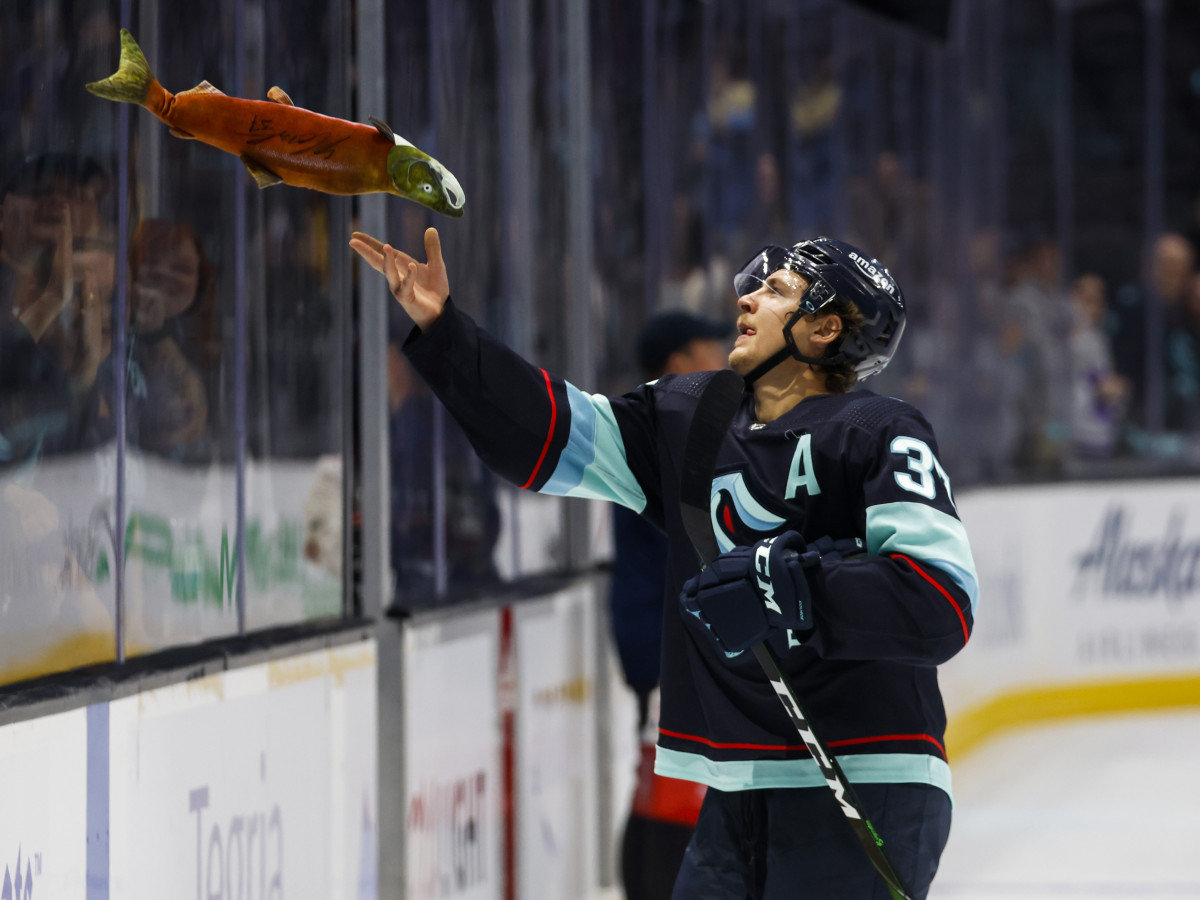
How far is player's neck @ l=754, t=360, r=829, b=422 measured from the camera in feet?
6.55

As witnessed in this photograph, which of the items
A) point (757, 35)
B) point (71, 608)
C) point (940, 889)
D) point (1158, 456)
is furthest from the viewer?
point (1158, 456)

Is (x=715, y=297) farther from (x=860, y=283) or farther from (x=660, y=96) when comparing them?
(x=860, y=283)

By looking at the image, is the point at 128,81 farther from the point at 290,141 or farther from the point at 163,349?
the point at 163,349

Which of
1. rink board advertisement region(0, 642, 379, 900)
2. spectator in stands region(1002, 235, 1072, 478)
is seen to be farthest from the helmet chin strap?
spectator in stands region(1002, 235, 1072, 478)

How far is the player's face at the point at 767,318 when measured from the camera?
1980mm

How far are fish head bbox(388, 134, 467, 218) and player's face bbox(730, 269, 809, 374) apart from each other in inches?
19.4

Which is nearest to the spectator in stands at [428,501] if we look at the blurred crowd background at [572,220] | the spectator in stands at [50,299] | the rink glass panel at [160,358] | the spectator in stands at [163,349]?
the blurred crowd background at [572,220]

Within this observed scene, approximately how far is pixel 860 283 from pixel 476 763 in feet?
5.66

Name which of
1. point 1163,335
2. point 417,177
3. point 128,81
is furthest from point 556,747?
point 1163,335

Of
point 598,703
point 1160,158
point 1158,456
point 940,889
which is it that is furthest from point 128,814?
point 1160,158

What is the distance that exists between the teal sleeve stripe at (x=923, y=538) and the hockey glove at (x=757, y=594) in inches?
3.6

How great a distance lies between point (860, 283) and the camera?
1.97 m

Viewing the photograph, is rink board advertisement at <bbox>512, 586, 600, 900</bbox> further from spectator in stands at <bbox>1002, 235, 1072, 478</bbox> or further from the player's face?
spectator in stands at <bbox>1002, 235, 1072, 478</bbox>

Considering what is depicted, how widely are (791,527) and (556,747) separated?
197 centimetres
